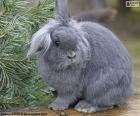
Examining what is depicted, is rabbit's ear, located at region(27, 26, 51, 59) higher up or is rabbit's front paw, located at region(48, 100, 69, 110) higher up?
rabbit's ear, located at region(27, 26, 51, 59)

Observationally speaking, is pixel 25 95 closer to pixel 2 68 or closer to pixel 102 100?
pixel 2 68

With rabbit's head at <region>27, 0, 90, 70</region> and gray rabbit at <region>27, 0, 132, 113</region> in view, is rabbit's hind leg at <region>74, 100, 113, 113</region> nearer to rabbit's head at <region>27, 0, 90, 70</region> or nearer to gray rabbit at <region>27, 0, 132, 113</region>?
gray rabbit at <region>27, 0, 132, 113</region>

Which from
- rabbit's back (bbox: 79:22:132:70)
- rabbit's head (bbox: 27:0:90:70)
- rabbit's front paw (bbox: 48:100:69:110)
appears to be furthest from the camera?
rabbit's front paw (bbox: 48:100:69:110)

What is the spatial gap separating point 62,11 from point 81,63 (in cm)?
35

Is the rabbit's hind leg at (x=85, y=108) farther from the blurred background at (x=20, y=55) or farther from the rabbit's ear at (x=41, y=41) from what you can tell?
the rabbit's ear at (x=41, y=41)

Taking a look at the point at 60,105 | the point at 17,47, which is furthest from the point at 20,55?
the point at 60,105

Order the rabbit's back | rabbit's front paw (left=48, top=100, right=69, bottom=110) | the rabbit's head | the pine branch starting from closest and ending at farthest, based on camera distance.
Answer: the rabbit's head, the rabbit's back, rabbit's front paw (left=48, top=100, right=69, bottom=110), the pine branch

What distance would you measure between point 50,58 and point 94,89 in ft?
1.20

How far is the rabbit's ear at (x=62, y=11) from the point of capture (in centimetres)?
282

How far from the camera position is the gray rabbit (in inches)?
110

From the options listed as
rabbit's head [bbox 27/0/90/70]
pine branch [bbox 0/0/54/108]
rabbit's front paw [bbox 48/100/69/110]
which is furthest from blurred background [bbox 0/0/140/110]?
rabbit's head [bbox 27/0/90/70]

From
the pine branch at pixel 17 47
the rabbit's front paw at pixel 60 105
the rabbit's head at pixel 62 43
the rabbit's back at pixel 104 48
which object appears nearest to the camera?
the rabbit's head at pixel 62 43

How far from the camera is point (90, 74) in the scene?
2959 millimetres

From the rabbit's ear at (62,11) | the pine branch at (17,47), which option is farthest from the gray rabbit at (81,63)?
the pine branch at (17,47)
